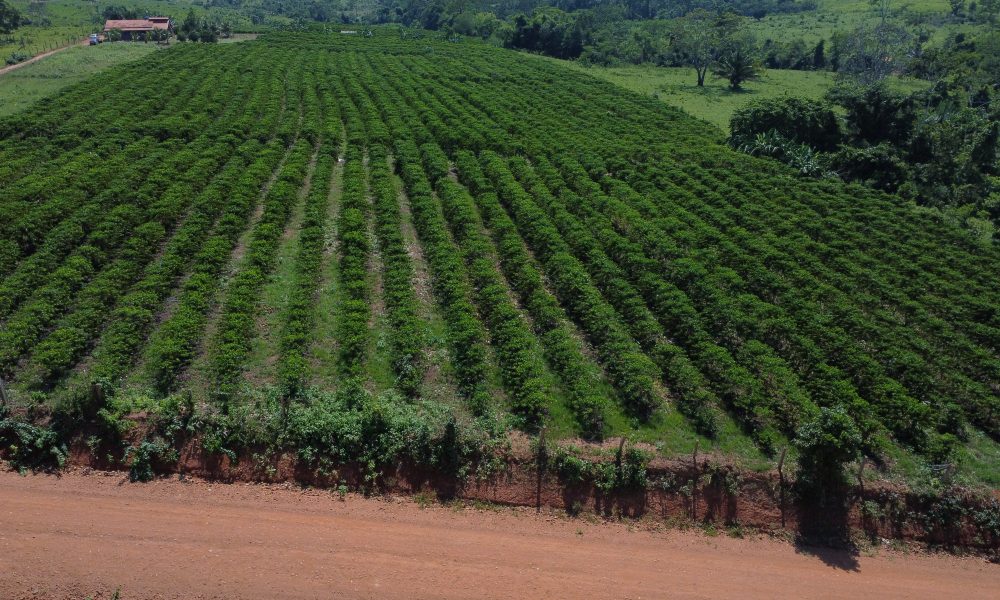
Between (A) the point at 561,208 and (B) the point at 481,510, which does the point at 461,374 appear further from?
(A) the point at 561,208

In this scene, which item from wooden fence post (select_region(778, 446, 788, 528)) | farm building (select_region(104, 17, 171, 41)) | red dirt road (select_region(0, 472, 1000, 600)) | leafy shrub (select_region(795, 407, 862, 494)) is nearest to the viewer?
red dirt road (select_region(0, 472, 1000, 600))

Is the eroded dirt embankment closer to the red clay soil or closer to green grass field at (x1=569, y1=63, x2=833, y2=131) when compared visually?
green grass field at (x1=569, y1=63, x2=833, y2=131)

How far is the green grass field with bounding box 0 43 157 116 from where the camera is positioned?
197ft

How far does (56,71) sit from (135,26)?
46248 millimetres

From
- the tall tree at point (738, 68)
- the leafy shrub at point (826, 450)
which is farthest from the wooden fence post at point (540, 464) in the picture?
the tall tree at point (738, 68)

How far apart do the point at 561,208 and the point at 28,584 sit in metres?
29.2

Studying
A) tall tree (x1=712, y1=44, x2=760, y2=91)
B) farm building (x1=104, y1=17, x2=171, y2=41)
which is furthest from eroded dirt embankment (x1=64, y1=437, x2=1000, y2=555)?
farm building (x1=104, y1=17, x2=171, y2=41)

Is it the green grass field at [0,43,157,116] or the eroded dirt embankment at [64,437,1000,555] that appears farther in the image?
the green grass field at [0,43,157,116]

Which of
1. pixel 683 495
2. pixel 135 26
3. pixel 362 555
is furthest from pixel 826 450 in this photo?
pixel 135 26

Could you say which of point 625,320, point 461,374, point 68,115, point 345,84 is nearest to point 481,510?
point 461,374

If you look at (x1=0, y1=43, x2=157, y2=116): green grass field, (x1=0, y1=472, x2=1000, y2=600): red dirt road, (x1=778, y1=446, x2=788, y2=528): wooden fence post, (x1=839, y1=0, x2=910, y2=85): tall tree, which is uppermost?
(x1=839, y1=0, x2=910, y2=85): tall tree

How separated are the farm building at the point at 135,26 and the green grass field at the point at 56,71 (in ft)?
49.4

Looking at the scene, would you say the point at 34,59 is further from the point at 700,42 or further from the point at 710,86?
the point at 710,86

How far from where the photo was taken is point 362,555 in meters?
16.5
